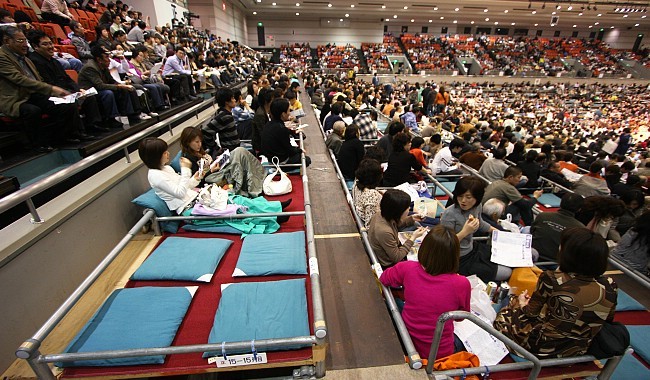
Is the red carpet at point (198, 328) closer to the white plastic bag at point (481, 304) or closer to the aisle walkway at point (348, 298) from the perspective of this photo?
the aisle walkway at point (348, 298)

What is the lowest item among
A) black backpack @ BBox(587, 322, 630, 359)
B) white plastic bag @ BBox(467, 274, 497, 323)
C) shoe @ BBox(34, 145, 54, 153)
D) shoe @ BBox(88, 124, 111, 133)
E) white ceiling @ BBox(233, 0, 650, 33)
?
white plastic bag @ BBox(467, 274, 497, 323)

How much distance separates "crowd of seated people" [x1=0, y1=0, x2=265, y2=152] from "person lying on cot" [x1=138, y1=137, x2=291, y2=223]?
1316 millimetres

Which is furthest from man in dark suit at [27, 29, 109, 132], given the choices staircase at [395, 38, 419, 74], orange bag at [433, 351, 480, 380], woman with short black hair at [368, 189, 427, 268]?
staircase at [395, 38, 419, 74]

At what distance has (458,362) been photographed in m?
1.95

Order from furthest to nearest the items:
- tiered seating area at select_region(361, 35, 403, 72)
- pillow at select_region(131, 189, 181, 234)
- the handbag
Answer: tiered seating area at select_region(361, 35, 403, 72) < the handbag < pillow at select_region(131, 189, 181, 234)

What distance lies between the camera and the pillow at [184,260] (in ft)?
7.85

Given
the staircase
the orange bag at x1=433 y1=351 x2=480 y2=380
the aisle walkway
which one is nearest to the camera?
the orange bag at x1=433 y1=351 x2=480 y2=380

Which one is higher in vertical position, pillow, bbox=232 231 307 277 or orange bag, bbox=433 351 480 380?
pillow, bbox=232 231 307 277

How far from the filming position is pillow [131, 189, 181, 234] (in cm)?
298

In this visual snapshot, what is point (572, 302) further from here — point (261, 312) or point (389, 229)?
point (261, 312)

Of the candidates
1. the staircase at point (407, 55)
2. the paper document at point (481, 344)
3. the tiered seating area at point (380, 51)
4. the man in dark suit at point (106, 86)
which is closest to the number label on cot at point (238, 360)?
the paper document at point (481, 344)

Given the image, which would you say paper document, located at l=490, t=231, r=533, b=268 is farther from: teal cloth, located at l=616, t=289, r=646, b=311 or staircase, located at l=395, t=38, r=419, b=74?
staircase, located at l=395, t=38, r=419, b=74

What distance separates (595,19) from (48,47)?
Result: 41.5 metres

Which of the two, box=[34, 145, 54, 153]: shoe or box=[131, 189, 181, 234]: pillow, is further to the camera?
box=[34, 145, 54, 153]: shoe
